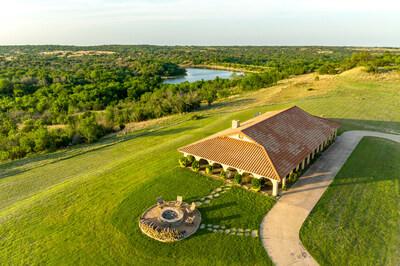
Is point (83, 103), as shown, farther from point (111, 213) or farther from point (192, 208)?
point (192, 208)

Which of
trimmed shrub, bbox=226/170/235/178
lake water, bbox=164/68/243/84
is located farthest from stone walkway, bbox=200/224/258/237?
lake water, bbox=164/68/243/84

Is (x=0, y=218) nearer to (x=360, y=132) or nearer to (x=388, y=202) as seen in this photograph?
(x=388, y=202)

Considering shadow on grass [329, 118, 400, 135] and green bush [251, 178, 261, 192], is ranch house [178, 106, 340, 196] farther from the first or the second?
shadow on grass [329, 118, 400, 135]

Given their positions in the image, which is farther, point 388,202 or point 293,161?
→ point 293,161

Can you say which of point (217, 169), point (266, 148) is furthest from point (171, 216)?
point (266, 148)

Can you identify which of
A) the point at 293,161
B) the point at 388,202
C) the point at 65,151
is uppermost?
the point at 293,161

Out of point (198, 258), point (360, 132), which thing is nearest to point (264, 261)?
point (198, 258)

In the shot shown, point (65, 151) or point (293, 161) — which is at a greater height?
point (293, 161)

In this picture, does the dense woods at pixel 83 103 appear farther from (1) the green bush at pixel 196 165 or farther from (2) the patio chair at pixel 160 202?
(2) the patio chair at pixel 160 202
